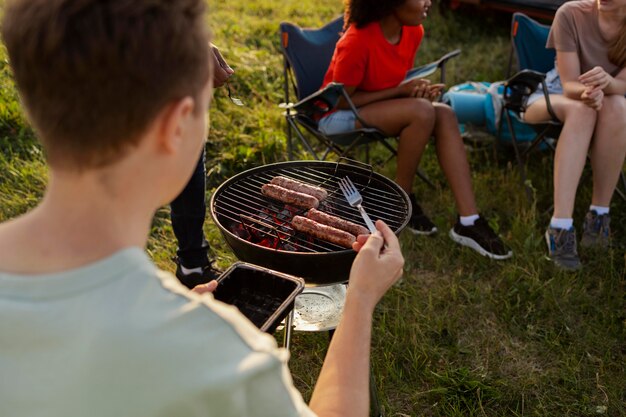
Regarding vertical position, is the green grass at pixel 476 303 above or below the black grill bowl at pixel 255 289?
below

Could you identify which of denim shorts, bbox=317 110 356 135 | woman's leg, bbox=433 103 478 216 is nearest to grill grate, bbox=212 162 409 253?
denim shorts, bbox=317 110 356 135

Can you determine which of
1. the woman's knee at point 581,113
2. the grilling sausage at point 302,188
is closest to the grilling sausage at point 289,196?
the grilling sausage at point 302,188

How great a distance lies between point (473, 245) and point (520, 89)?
1.21 metres

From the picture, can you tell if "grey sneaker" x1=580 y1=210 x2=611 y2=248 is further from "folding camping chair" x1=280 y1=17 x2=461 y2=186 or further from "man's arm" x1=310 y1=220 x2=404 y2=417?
"man's arm" x1=310 y1=220 x2=404 y2=417

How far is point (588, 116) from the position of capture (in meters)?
3.58

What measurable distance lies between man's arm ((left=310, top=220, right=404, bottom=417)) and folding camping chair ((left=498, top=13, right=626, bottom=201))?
253cm

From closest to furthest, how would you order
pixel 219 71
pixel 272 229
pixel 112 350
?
pixel 112 350
pixel 272 229
pixel 219 71

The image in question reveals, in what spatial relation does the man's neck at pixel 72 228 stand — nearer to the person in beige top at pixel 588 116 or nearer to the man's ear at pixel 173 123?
the man's ear at pixel 173 123

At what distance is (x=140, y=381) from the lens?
2.97ft

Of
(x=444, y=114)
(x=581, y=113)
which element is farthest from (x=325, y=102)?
(x=581, y=113)

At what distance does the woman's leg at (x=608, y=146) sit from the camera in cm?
354

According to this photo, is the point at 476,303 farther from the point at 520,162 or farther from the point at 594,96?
the point at 594,96

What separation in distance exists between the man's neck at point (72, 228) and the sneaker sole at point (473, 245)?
2.88m

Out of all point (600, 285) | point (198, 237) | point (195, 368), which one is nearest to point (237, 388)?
point (195, 368)
